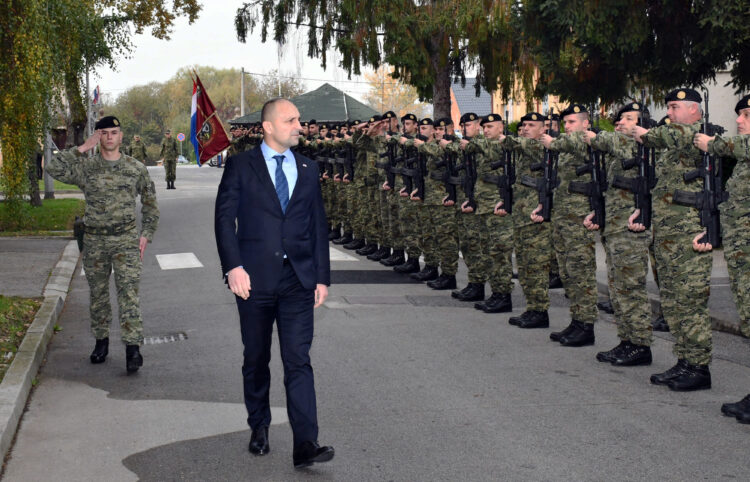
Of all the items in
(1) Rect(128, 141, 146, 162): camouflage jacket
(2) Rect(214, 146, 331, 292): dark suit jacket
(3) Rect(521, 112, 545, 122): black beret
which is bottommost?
(2) Rect(214, 146, 331, 292): dark suit jacket

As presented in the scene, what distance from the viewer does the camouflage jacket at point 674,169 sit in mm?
7430

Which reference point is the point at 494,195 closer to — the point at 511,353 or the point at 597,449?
the point at 511,353

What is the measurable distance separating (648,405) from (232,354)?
366cm

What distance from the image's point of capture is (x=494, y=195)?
37.3 ft

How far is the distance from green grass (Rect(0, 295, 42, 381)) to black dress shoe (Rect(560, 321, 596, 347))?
15.6ft

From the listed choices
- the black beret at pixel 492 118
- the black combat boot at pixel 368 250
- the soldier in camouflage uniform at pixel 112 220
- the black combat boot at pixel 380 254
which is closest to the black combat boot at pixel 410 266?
the black combat boot at pixel 380 254

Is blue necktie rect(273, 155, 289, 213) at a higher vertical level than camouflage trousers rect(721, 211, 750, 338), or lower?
higher

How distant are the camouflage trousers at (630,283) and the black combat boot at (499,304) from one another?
2727mm

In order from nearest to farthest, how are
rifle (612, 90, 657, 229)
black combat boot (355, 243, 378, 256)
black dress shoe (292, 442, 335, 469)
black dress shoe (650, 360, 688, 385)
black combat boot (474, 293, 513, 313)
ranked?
black dress shoe (292, 442, 335, 469) < black dress shoe (650, 360, 688, 385) < rifle (612, 90, 657, 229) < black combat boot (474, 293, 513, 313) < black combat boot (355, 243, 378, 256)

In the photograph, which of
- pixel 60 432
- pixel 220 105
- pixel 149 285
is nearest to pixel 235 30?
pixel 149 285

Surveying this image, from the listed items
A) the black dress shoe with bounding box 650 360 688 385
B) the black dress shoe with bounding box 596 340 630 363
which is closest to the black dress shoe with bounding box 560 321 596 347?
the black dress shoe with bounding box 596 340 630 363

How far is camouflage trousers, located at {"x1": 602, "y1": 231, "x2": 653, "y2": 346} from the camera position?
840 cm

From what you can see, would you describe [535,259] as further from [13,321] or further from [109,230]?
[13,321]

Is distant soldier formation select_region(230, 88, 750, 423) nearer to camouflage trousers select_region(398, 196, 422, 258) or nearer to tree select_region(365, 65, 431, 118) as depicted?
camouflage trousers select_region(398, 196, 422, 258)
